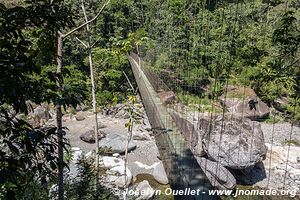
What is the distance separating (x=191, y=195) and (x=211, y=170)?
12.7 feet

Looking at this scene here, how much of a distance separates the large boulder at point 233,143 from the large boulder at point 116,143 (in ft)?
5.93

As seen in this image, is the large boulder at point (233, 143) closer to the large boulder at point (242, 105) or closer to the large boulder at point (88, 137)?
the large boulder at point (88, 137)

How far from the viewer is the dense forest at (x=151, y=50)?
793 millimetres

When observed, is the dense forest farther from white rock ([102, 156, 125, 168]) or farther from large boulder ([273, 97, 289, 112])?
white rock ([102, 156, 125, 168])

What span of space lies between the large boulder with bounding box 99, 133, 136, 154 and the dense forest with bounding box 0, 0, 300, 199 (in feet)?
2.97

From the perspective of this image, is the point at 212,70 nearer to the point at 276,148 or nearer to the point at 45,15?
the point at 276,148

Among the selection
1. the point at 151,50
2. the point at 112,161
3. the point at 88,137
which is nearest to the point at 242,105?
the point at 151,50

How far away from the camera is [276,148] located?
26.7 feet

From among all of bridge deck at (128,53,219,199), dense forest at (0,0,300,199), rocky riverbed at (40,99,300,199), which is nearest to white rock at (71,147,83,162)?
rocky riverbed at (40,99,300,199)

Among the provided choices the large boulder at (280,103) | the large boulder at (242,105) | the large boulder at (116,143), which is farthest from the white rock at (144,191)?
the large boulder at (280,103)

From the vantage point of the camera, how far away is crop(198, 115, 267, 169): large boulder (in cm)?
606

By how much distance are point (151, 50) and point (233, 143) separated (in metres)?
5.37

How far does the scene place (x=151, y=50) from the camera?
10.8m

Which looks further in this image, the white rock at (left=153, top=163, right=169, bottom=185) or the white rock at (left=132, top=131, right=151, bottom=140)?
the white rock at (left=132, top=131, right=151, bottom=140)
